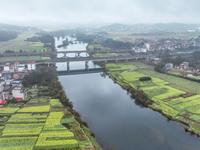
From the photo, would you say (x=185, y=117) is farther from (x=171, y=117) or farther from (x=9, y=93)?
(x=9, y=93)

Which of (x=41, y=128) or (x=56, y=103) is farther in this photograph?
(x=56, y=103)

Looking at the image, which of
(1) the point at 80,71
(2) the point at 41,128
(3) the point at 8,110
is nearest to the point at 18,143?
(2) the point at 41,128

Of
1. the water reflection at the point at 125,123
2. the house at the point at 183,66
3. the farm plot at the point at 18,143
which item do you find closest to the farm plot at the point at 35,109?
the water reflection at the point at 125,123

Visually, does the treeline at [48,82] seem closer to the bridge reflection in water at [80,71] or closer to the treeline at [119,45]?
the bridge reflection in water at [80,71]

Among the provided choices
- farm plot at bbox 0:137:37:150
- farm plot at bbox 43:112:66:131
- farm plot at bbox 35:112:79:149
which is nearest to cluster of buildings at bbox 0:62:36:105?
farm plot at bbox 43:112:66:131

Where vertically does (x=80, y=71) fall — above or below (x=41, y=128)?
→ above

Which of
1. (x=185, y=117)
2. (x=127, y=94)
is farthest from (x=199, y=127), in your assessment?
(x=127, y=94)

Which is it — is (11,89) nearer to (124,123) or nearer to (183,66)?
(124,123)
